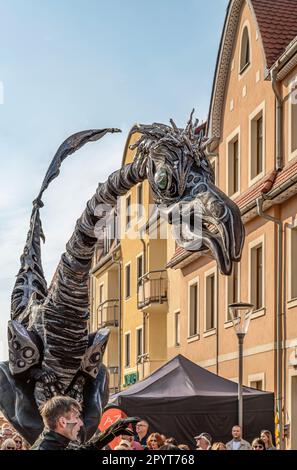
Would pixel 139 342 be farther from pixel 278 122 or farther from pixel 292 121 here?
pixel 292 121

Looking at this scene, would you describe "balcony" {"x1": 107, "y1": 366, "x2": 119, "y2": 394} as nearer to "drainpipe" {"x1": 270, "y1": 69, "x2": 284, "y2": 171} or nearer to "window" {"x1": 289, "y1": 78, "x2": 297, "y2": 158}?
"drainpipe" {"x1": 270, "y1": 69, "x2": 284, "y2": 171}

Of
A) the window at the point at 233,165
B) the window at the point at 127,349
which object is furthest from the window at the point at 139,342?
the window at the point at 233,165

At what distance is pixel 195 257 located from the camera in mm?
27484

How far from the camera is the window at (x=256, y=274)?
22.3 meters

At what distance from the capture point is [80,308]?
4832 mm

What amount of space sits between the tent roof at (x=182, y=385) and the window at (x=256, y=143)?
8.59 metres

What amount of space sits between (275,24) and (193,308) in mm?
8917

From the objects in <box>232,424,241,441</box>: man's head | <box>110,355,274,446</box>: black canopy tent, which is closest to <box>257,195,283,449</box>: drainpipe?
<box>110,355,274,446</box>: black canopy tent

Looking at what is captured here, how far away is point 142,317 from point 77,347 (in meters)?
31.4

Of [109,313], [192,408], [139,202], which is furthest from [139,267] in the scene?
[192,408]

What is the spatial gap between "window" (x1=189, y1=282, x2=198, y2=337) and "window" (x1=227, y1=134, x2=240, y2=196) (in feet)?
14.6

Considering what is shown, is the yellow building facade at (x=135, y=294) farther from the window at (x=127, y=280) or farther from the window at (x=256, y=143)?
the window at (x=256, y=143)

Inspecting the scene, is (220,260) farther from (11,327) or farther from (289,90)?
(289,90)

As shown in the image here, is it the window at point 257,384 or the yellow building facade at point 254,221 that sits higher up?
the yellow building facade at point 254,221
